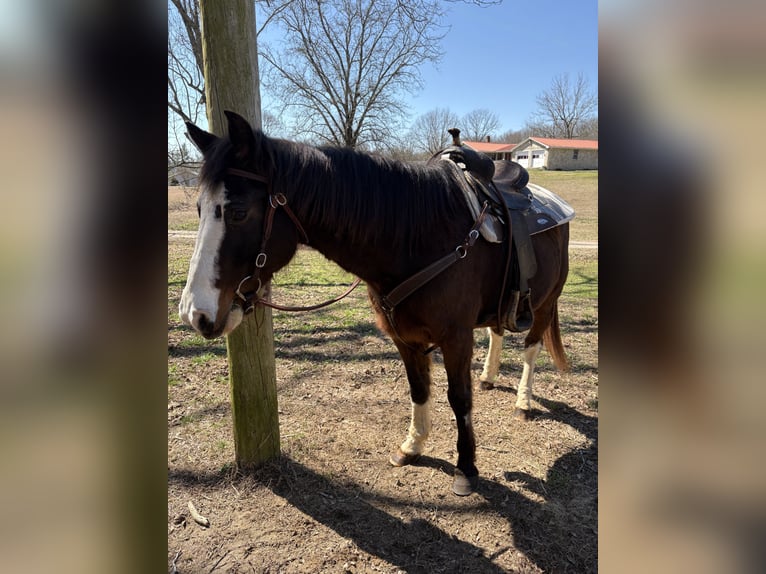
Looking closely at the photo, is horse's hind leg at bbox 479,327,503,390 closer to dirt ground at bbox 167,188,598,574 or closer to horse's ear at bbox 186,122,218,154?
dirt ground at bbox 167,188,598,574

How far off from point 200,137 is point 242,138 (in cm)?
32

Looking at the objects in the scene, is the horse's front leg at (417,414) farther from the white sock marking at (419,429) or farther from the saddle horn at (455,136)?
the saddle horn at (455,136)

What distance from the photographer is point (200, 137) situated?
2021 mm

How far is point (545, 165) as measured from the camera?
1582 inches

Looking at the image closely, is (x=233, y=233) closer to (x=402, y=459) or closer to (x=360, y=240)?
(x=360, y=240)

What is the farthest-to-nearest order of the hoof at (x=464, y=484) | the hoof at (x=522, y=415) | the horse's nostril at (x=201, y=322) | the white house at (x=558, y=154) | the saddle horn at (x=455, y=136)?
the white house at (x=558, y=154) < the hoof at (x=522, y=415) < the saddle horn at (x=455, y=136) < the hoof at (x=464, y=484) < the horse's nostril at (x=201, y=322)

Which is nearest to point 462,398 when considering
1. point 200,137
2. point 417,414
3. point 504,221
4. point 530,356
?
point 417,414

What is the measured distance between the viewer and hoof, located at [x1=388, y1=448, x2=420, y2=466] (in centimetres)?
294

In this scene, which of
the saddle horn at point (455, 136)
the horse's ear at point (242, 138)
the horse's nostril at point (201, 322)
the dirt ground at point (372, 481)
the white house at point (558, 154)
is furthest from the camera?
the white house at point (558, 154)

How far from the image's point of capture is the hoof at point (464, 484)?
2.65 meters

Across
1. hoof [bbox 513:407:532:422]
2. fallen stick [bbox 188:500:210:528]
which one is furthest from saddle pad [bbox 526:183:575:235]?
fallen stick [bbox 188:500:210:528]

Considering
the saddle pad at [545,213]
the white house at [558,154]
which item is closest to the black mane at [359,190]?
the saddle pad at [545,213]

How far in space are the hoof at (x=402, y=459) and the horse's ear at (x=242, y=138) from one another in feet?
7.22
